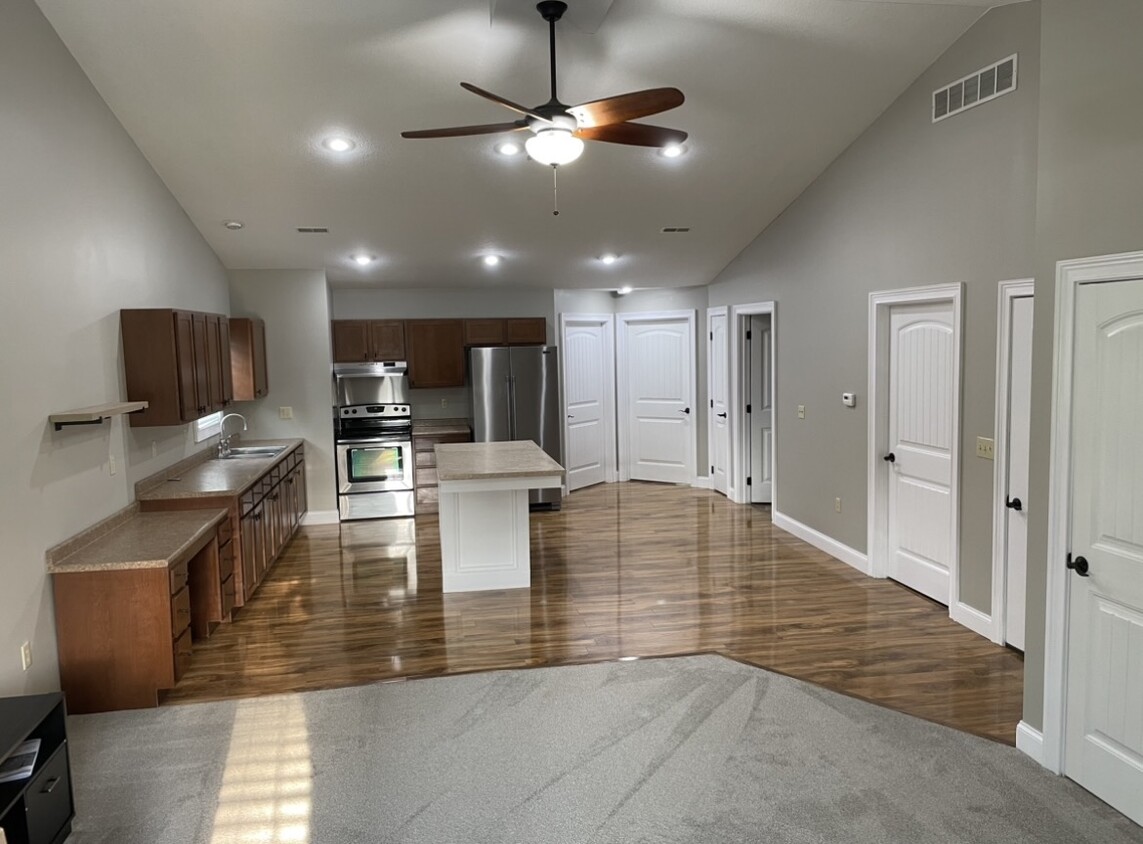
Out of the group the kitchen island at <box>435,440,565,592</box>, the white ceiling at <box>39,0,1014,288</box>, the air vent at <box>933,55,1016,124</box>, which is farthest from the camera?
the kitchen island at <box>435,440,565,592</box>

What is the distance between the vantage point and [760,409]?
809cm

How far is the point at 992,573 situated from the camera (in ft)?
14.2

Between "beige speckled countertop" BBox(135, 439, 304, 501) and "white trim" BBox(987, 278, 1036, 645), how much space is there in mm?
4541

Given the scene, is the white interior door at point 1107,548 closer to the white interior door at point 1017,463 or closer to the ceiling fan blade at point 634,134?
the white interior door at point 1017,463

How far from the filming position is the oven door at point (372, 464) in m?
7.68

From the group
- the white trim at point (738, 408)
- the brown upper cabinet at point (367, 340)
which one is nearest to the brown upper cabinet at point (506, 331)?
the brown upper cabinet at point (367, 340)

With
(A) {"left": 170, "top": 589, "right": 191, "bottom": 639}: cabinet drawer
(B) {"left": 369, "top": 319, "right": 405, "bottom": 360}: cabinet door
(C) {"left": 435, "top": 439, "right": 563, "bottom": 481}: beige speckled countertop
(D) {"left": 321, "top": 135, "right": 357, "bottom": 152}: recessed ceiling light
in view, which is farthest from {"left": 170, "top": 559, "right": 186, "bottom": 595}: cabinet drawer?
(B) {"left": 369, "top": 319, "right": 405, "bottom": 360}: cabinet door

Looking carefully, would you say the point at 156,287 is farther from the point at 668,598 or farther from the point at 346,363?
the point at 668,598

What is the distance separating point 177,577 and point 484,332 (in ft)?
16.2

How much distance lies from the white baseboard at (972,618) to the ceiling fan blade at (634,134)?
10.4 feet

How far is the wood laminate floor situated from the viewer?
3.96m

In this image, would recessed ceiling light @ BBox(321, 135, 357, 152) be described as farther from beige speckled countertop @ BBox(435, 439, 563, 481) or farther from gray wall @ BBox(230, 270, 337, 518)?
gray wall @ BBox(230, 270, 337, 518)

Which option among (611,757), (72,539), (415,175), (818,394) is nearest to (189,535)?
(72,539)

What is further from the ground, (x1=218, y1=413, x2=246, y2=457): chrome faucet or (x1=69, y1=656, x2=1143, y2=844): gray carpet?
(x1=218, y1=413, x2=246, y2=457): chrome faucet
